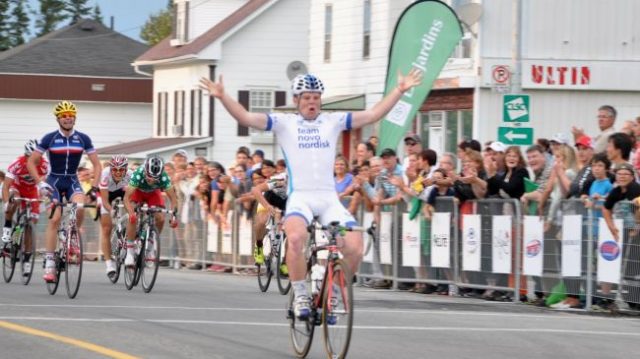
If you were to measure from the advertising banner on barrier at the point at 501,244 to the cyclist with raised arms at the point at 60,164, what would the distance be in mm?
4878

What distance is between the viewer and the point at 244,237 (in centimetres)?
2708

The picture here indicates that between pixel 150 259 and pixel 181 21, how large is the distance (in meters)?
45.4

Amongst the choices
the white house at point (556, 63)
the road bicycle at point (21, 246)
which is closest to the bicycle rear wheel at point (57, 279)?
the road bicycle at point (21, 246)

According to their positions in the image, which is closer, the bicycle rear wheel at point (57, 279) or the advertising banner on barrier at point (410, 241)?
the bicycle rear wheel at point (57, 279)

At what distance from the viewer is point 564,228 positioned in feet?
62.5

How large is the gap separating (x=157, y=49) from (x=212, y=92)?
5640cm

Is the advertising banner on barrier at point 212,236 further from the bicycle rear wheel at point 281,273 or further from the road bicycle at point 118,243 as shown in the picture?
the bicycle rear wheel at point 281,273

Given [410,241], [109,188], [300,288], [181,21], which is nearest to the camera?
[300,288]

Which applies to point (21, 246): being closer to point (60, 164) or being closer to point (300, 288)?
point (60, 164)

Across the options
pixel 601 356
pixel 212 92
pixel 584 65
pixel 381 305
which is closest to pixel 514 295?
pixel 381 305

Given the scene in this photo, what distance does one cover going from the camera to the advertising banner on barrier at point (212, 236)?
2841cm

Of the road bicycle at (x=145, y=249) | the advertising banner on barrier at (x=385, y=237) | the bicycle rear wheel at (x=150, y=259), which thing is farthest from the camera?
the advertising banner on barrier at (x=385, y=237)

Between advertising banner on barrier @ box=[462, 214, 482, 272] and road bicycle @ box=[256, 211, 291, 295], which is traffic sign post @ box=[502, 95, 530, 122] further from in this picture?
road bicycle @ box=[256, 211, 291, 295]

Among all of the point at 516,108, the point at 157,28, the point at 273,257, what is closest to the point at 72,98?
the point at 157,28
